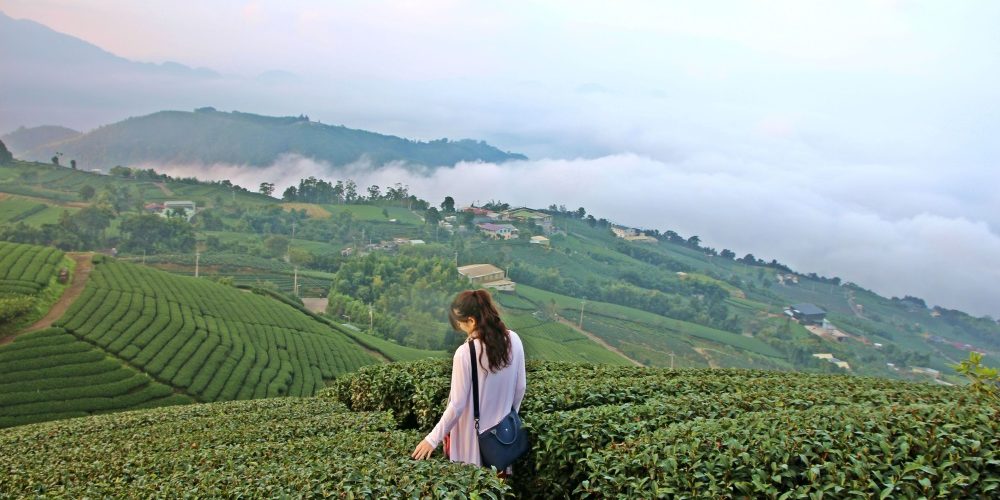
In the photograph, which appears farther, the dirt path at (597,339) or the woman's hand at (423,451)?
the dirt path at (597,339)

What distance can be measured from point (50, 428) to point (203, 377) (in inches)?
644

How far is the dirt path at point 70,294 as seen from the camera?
21339 millimetres

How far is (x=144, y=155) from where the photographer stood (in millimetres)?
66500

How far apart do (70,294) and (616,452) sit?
26.2 m

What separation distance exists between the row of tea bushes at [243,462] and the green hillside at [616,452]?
2 centimetres

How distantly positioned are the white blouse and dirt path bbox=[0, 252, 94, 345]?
22.3 metres

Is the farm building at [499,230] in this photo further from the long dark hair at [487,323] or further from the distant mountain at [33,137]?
the long dark hair at [487,323]

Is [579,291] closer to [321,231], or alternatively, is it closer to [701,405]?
[321,231]

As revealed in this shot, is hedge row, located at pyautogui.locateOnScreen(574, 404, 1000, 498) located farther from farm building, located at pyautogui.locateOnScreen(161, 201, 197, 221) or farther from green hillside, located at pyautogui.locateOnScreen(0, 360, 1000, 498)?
farm building, located at pyautogui.locateOnScreen(161, 201, 197, 221)

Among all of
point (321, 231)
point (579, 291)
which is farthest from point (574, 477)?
point (579, 291)

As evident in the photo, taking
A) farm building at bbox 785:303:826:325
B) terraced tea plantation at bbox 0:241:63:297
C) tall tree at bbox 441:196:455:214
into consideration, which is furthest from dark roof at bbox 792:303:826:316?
terraced tea plantation at bbox 0:241:63:297

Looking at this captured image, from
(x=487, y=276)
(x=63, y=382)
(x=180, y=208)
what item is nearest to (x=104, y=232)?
(x=180, y=208)

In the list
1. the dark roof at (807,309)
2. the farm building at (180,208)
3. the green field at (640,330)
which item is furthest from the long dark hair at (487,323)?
the dark roof at (807,309)

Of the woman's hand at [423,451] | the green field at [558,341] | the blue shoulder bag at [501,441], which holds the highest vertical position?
the blue shoulder bag at [501,441]
